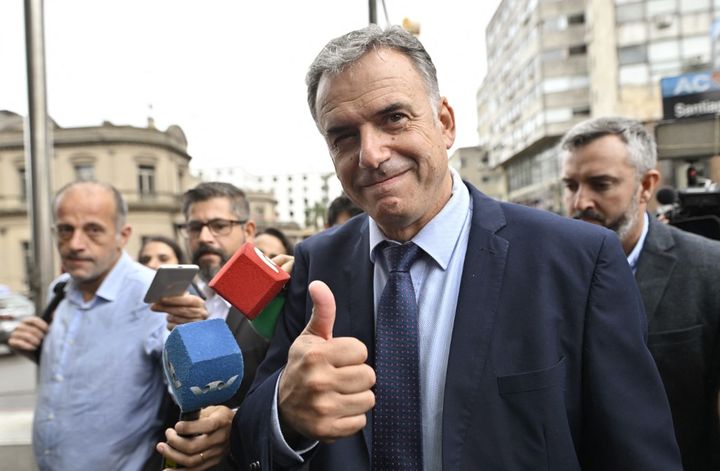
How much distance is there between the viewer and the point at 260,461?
49.4 inches

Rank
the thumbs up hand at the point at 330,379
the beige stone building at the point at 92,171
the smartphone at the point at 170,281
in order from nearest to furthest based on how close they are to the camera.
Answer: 1. the thumbs up hand at the point at 330,379
2. the smartphone at the point at 170,281
3. the beige stone building at the point at 92,171

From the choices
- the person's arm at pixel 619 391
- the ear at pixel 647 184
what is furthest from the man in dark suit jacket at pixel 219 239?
the ear at pixel 647 184

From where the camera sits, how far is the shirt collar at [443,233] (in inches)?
57.6

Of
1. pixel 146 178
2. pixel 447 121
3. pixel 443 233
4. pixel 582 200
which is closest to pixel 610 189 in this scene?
pixel 582 200

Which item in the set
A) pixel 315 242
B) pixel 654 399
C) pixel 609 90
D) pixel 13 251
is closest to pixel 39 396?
pixel 315 242

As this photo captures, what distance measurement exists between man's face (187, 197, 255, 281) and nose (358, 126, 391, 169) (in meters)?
2.13

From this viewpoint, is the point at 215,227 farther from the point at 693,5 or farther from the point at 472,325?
the point at 693,5

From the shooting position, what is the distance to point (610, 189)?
2324 millimetres

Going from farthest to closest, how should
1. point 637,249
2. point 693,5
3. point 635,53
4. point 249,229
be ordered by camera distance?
1. point 635,53
2. point 693,5
3. point 249,229
4. point 637,249

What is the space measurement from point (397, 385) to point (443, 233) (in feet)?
1.38

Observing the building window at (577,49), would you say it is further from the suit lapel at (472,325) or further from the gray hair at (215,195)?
the suit lapel at (472,325)

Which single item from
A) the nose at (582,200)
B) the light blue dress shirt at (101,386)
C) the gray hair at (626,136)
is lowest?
the light blue dress shirt at (101,386)

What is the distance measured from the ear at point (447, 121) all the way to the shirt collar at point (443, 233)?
16cm

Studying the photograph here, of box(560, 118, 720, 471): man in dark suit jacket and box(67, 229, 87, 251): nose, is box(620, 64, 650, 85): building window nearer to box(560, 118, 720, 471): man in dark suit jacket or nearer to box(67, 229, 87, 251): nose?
box(560, 118, 720, 471): man in dark suit jacket
